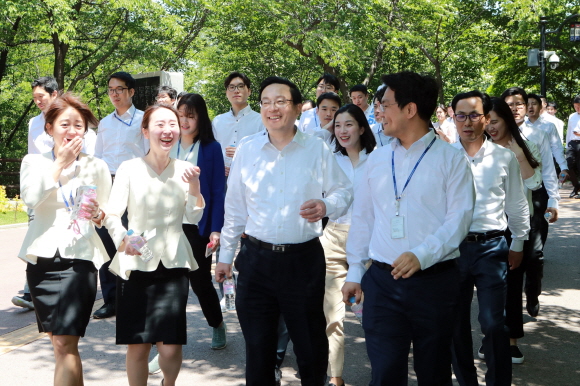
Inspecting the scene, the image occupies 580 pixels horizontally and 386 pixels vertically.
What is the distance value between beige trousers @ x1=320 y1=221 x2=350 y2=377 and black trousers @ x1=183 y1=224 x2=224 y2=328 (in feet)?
3.31

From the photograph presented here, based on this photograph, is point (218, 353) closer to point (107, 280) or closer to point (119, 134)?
point (107, 280)

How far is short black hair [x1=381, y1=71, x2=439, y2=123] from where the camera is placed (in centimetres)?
357

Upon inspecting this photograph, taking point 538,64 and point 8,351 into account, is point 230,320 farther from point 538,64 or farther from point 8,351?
point 538,64

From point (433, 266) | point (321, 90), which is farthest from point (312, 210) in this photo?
Result: point (321, 90)

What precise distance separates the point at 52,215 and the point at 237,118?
3718mm

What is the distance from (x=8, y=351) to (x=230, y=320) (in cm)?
214

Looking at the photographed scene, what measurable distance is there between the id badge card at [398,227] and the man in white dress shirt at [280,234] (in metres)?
0.58

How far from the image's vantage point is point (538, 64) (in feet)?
68.1

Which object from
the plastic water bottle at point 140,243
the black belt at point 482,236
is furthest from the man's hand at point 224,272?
the black belt at point 482,236

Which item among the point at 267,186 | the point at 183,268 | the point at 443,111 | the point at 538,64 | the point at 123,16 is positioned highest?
the point at 123,16

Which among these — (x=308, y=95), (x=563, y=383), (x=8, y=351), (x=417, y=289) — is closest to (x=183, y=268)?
(x=417, y=289)

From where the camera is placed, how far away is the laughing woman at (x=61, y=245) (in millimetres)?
4121

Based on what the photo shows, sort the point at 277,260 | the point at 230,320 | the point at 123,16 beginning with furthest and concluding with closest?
the point at 123,16 < the point at 230,320 < the point at 277,260

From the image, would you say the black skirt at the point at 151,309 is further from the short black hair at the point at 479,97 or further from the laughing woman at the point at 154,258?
the short black hair at the point at 479,97
